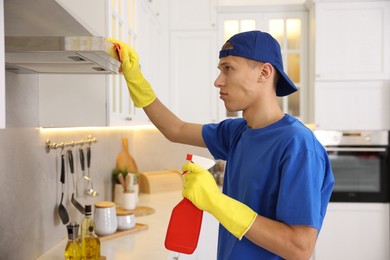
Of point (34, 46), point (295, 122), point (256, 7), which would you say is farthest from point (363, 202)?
point (34, 46)

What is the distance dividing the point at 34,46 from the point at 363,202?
2.90m

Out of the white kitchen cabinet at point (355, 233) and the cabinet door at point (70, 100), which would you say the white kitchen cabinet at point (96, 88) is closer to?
the cabinet door at point (70, 100)

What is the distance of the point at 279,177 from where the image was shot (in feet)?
4.36

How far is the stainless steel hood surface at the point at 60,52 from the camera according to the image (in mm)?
1110

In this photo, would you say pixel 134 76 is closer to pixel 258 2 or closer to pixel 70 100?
pixel 70 100

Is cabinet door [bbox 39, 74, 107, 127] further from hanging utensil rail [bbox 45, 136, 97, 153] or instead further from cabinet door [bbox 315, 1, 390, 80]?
cabinet door [bbox 315, 1, 390, 80]

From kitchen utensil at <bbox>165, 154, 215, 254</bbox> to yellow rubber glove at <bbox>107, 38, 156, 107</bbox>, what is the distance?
54 cm

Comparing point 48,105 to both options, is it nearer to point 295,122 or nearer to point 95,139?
point 95,139

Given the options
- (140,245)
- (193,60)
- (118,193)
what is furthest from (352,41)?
(140,245)

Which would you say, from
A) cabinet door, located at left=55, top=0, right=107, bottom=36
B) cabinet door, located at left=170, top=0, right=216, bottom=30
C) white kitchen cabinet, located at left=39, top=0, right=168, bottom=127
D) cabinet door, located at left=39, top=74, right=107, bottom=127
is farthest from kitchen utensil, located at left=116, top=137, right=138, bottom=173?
cabinet door, located at left=55, top=0, right=107, bottom=36

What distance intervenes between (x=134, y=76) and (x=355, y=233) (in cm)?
245

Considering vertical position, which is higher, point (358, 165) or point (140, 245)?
point (358, 165)

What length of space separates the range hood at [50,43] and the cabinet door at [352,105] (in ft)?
7.22

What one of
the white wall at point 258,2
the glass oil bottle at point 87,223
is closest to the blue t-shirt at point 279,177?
the glass oil bottle at point 87,223
